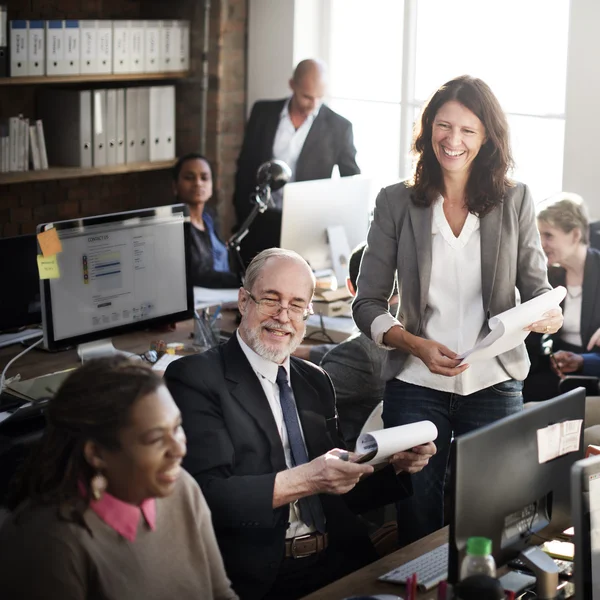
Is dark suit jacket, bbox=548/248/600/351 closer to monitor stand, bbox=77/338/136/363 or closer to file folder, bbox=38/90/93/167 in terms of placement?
monitor stand, bbox=77/338/136/363

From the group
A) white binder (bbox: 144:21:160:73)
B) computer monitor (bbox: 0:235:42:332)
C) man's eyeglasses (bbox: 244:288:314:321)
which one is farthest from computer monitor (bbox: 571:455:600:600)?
white binder (bbox: 144:21:160:73)

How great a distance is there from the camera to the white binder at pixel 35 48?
518 cm

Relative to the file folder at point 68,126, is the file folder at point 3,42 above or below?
above

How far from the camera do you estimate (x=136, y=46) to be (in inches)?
223

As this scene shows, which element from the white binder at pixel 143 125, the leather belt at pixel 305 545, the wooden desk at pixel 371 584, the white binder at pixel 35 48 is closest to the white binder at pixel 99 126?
the white binder at pixel 143 125

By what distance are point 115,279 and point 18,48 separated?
2380 mm

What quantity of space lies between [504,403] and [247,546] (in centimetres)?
80

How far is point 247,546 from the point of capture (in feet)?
7.14

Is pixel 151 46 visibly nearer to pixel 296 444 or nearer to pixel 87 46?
pixel 87 46

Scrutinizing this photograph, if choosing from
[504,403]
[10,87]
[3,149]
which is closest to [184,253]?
[504,403]

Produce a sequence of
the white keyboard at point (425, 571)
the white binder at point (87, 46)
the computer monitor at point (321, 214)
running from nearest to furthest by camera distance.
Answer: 1. the white keyboard at point (425, 571)
2. the computer monitor at point (321, 214)
3. the white binder at point (87, 46)

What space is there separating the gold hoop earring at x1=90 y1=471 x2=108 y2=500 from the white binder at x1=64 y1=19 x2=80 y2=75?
13.5 feet

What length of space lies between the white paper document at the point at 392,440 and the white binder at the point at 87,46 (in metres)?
3.83

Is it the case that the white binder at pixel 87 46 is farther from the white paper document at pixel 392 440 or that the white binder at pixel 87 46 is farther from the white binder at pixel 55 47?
the white paper document at pixel 392 440
